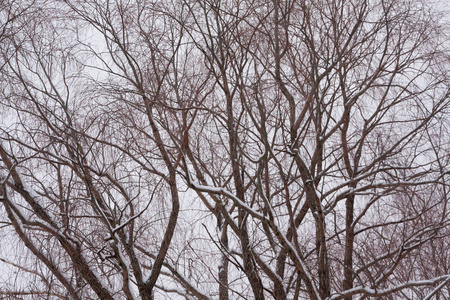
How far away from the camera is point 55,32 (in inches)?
240

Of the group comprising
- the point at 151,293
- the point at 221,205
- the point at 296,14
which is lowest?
the point at 151,293

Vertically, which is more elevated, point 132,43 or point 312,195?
point 132,43

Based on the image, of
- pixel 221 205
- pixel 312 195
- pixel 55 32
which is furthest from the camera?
pixel 55 32

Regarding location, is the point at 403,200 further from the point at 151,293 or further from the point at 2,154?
the point at 2,154

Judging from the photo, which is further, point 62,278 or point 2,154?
point 2,154

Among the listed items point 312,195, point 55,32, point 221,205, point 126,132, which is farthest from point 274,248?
point 55,32

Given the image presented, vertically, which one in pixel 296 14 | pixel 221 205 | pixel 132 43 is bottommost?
pixel 221 205

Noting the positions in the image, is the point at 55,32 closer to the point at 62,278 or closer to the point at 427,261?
the point at 62,278

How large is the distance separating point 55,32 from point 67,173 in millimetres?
1833

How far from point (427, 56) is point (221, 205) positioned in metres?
3.06

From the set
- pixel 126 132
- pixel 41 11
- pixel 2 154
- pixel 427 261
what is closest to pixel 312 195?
pixel 427 261

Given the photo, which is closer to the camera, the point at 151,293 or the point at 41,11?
the point at 151,293

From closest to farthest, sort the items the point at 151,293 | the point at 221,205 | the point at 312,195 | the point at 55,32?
the point at 312,195 < the point at 151,293 < the point at 221,205 < the point at 55,32

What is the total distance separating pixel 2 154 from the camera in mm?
5469
